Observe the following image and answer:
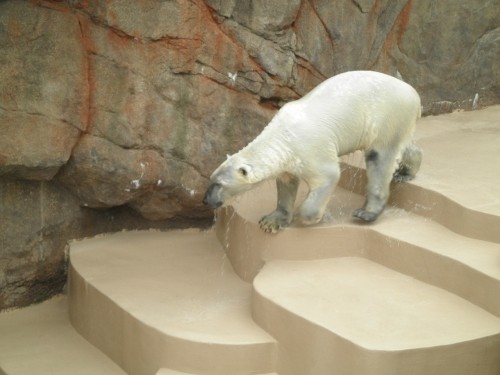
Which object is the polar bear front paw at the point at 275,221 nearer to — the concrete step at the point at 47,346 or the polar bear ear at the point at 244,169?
the polar bear ear at the point at 244,169

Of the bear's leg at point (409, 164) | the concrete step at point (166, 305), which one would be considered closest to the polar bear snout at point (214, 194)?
the concrete step at point (166, 305)

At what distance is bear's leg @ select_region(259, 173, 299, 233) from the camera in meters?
6.64

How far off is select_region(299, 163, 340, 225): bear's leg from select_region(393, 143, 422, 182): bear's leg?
0.90 meters

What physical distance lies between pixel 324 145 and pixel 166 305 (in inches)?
69.6

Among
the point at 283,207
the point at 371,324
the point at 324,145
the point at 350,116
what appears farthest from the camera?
the point at 283,207

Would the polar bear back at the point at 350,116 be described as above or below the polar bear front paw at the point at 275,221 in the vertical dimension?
above

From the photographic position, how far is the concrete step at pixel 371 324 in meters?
5.21

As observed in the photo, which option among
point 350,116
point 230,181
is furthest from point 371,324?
point 350,116

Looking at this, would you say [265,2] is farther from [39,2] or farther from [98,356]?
[98,356]

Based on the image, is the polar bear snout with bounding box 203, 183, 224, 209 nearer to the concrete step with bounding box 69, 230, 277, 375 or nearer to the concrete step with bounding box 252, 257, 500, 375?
the concrete step with bounding box 252, 257, 500, 375

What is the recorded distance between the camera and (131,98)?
24.5 ft

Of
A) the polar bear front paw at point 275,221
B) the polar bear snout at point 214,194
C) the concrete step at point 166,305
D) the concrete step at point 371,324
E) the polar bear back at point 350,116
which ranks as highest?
the polar bear back at point 350,116

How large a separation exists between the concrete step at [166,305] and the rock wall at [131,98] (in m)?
0.41

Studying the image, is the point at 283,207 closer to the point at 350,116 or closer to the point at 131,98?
the point at 350,116
